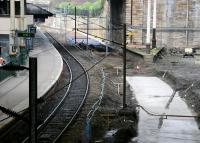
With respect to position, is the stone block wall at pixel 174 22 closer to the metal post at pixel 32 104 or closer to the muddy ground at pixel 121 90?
the muddy ground at pixel 121 90

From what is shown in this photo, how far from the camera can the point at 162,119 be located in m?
27.1

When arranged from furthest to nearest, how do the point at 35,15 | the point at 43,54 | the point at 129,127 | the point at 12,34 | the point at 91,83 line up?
the point at 35,15 < the point at 43,54 < the point at 12,34 < the point at 91,83 < the point at 129,127

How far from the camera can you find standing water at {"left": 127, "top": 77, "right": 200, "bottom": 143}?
22.8 metres

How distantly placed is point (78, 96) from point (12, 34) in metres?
16.1

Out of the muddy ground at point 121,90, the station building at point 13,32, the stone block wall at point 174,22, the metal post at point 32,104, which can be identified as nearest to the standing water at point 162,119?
the muddy ground at point 121,90

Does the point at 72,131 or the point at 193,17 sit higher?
the point at 193,17

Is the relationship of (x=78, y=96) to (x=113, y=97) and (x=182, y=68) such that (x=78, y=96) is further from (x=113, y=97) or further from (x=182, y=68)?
(x=182, y=68)

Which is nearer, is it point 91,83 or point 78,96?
point 78,96

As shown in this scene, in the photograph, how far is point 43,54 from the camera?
54.7 metres

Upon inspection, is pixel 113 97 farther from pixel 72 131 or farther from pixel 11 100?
pixel 72 131

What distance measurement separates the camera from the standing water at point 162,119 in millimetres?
22805

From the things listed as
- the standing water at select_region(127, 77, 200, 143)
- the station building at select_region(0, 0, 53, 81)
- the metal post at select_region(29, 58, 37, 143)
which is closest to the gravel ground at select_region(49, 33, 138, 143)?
the standing water at select_region(127, 77, 200, 143)

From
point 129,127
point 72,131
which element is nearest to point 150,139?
point 129,127

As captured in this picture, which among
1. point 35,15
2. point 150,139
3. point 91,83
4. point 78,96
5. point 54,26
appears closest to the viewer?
point 150,139
